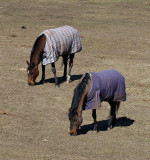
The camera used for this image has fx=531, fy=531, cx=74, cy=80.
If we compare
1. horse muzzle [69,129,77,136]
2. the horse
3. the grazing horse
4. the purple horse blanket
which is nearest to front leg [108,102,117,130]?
the purple horse blanket

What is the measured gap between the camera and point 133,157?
1174cm

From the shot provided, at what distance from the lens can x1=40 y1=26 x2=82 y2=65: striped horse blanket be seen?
18420 mm

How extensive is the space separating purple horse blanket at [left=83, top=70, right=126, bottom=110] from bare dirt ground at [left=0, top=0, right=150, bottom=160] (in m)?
0.89

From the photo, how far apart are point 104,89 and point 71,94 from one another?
176 inches

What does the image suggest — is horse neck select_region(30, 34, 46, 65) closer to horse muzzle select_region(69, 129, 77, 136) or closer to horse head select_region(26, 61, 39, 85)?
horse head select_region(26, 61, 39, 85)

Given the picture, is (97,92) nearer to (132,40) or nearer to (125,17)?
(132,40)

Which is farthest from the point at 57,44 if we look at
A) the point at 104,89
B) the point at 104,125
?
the point at 104,89

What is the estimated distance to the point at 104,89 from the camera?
44.4 feet

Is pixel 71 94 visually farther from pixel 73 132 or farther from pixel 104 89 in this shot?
pixel 73 132

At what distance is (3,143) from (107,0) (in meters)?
33.5

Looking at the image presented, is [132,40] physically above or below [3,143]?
below

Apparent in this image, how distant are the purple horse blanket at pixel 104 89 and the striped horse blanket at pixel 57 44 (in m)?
4.77

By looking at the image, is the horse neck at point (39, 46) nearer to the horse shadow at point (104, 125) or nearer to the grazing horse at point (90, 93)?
the horse shadow at point (104, 125)

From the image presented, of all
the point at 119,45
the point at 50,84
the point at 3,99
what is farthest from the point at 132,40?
the point at 3,99
